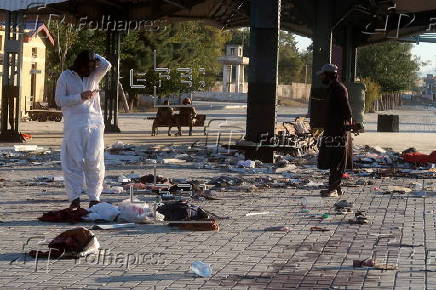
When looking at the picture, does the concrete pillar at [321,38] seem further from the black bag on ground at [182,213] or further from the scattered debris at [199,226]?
the scattered debris at [199,226]

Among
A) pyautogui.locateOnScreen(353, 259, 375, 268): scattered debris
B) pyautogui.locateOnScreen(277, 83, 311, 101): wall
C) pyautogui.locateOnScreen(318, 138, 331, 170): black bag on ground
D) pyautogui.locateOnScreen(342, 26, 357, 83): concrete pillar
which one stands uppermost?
pyautogui.locateOnScreen(342, 26, 357, 83): concrete pillar

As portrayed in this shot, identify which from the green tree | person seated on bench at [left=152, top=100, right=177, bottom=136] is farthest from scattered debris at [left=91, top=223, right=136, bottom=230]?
the green tree

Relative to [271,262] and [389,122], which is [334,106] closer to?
[271,262]

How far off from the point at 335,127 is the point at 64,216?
546 cm

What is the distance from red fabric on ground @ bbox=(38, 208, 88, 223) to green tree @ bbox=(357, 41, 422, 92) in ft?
243

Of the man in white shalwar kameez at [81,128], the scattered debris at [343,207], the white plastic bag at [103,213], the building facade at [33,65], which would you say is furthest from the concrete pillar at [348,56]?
the white plastic bag at [103,213]

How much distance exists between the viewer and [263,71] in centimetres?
2169

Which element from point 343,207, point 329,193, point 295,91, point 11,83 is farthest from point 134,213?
point 295,91

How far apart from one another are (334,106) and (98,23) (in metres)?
18.2

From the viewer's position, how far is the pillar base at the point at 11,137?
1077 inches

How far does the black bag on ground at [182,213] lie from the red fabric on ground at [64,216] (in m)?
0.93

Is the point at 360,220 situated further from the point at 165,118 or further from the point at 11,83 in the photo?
the point at 165,118

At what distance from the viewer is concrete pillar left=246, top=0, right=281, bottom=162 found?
21547 mm

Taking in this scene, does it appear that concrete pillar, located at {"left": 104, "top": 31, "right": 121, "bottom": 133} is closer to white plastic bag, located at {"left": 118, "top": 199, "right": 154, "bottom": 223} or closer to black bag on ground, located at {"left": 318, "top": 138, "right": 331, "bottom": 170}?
black bag on ground, located at {"left": 318, "top": 138, "right": 331, "bottom": 170}
